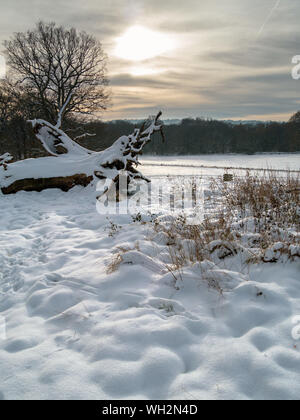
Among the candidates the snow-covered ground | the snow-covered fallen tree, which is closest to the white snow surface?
the snow-covered ground

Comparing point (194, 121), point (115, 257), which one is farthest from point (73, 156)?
point (194, 121)

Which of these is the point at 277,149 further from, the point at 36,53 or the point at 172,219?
the point at 172,219

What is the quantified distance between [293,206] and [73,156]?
9.12m

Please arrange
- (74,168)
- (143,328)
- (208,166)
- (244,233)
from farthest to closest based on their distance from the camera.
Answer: (208,166)
(74,168)
(244,233)
(143,328)

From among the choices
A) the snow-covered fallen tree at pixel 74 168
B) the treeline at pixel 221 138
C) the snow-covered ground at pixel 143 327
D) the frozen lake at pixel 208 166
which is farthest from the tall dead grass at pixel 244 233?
the treeline at pixel 221 138

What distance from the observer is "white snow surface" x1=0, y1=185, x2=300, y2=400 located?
172 cm

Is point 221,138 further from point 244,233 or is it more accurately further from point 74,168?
point 244,233

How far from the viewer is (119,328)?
2.25 metres

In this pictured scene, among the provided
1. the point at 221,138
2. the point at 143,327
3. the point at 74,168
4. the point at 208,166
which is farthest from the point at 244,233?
the point at 221,138

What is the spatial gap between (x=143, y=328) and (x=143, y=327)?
12 millimetres

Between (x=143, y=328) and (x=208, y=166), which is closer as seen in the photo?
(x=143, y=328)

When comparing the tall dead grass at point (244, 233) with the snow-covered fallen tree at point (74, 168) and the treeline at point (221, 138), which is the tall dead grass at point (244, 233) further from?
the treeline at point (221, 138)

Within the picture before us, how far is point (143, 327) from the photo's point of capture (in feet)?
7.37

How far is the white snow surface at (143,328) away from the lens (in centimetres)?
Result: 172
